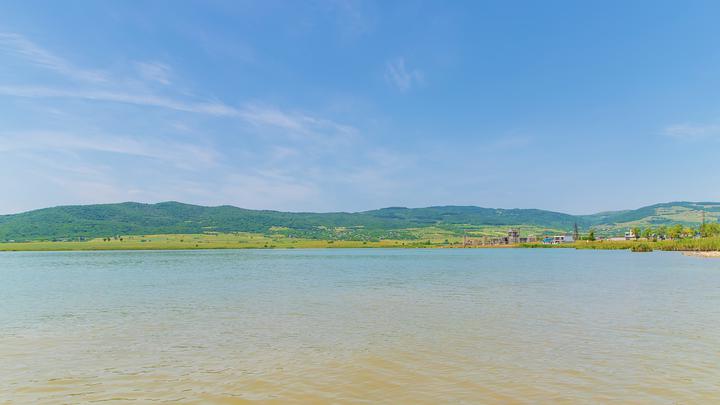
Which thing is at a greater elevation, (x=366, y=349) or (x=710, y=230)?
(x=710, y=230)

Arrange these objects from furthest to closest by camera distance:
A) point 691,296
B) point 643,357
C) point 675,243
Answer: point 675,243 → point 691,296 → point 643,357

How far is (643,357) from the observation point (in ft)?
54.4

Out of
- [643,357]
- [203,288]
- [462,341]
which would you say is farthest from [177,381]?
[203,288]

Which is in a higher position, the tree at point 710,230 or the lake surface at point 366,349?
the tree at point 710,230

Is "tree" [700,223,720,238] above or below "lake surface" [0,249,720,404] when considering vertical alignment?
above

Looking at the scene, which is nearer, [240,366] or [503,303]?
[240,366]

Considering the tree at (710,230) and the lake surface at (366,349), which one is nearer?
the lake surface at (366,349)

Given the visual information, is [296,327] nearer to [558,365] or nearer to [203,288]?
[558,365]

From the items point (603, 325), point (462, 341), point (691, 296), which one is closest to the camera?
point (462, 341)

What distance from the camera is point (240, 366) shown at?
15852 mm

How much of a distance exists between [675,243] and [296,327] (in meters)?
155

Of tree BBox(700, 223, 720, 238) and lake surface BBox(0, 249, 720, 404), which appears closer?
lake surface BBox(0, 249, 720, 404)

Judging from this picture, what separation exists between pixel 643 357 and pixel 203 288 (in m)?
38.3

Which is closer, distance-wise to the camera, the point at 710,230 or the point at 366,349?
the point at 366,349
